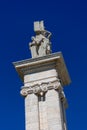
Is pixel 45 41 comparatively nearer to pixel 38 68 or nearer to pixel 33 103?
pixel 38 68

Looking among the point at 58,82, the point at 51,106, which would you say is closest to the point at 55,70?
the point at 58,82

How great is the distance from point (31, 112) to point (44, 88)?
4.74 feet

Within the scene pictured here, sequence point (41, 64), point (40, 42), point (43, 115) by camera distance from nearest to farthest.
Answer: point (43, 115)
point (41, 64)
point (40, 42)

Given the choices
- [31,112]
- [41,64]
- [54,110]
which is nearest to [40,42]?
[41,64]

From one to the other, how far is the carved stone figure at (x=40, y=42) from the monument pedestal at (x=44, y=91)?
1221 millimetres

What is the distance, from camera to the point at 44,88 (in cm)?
1867

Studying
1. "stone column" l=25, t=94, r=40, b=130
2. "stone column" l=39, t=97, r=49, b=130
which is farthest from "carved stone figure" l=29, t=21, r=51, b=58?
"stone column" l=39, t=97, r=49, b=130

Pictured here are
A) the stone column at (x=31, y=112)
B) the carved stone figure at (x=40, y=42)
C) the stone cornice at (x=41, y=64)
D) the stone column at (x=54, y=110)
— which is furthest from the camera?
the carved stone figure at (x=40, y=42)

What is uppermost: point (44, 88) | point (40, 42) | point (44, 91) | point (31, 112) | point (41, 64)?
point (40, 42)

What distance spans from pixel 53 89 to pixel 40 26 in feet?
16.9

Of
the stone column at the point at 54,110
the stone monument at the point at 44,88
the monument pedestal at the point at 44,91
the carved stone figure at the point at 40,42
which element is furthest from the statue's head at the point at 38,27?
the stone column at the point at 54,110

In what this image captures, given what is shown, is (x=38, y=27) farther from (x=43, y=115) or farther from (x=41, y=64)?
(x=43, y=115)

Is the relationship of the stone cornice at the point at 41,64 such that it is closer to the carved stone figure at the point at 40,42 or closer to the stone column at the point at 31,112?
the carved stone figure at the point at 40,42

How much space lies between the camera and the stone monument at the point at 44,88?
17.8 metres
